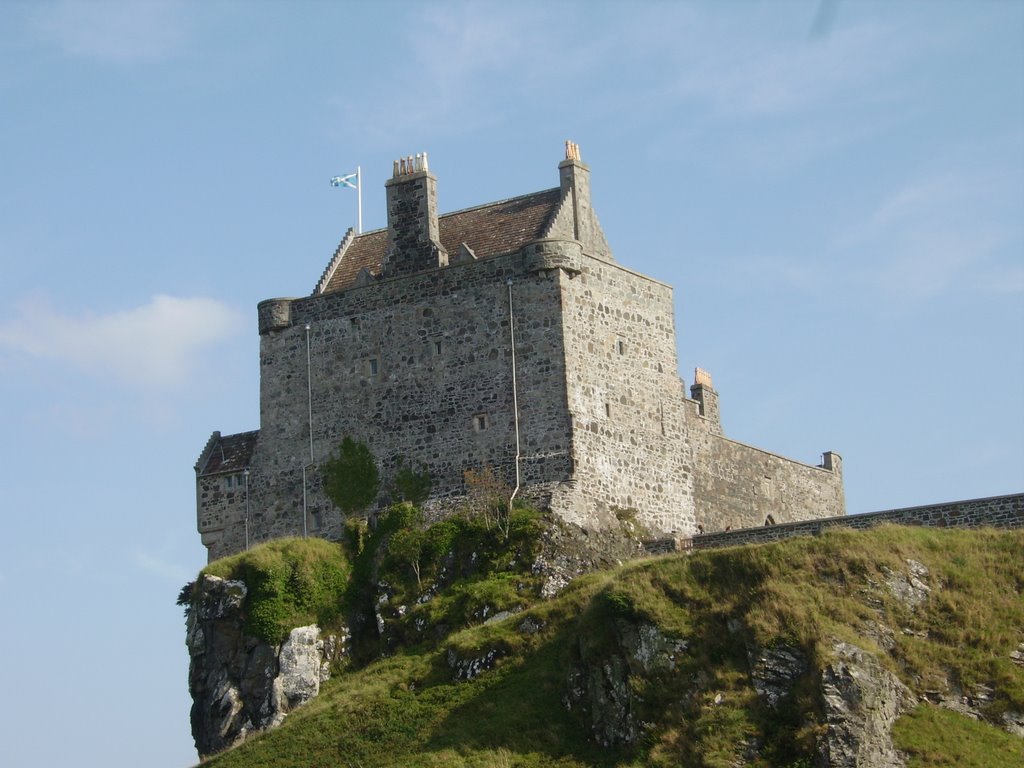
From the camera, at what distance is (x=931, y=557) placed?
5662cm

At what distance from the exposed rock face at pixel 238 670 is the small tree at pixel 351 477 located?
215 inches

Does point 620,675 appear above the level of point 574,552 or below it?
below

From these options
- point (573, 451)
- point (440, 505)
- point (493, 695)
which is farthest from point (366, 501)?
point (493, 695)

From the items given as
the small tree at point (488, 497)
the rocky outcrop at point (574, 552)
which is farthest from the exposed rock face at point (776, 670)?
the small tree at point (488, 497)

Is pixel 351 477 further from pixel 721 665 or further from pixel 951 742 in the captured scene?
pixel 951 742

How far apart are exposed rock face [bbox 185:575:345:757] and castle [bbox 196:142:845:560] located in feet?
17.6

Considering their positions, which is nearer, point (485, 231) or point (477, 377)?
point (477, 377)

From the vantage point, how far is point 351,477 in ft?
228

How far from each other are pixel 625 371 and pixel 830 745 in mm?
20403

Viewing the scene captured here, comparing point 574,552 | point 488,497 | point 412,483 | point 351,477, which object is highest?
point 351,477

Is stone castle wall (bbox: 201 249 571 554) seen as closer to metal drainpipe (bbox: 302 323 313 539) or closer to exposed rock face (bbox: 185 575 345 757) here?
metal drainpipe (bbox: 302 323 313 539)

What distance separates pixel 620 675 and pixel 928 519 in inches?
457

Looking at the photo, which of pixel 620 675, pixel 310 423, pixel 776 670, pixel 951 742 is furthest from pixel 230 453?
pixel 951 742

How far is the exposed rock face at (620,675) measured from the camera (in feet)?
178
